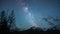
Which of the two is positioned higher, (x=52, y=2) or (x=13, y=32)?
(x=52, y=2)

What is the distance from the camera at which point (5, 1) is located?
2.30 m

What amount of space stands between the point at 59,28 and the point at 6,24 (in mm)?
953

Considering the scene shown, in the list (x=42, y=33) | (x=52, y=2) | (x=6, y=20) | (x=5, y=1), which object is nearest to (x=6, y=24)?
(x=6, y=20)

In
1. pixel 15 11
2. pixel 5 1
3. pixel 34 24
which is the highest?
pixel 5 1

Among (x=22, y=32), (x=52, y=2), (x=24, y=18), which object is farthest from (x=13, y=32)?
(x=52, y=2)

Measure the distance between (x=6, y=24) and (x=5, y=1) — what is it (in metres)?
0.43

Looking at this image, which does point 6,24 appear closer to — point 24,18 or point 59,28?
point 24,18

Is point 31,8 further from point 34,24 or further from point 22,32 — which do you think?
point 22,32

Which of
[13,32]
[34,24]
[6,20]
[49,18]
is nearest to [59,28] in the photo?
[49,18]

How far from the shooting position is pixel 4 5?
2.28 m

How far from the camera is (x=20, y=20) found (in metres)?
2.24

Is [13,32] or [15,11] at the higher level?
[15,11]

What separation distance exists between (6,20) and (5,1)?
36 cm

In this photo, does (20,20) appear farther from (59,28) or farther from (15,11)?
(59,28)
